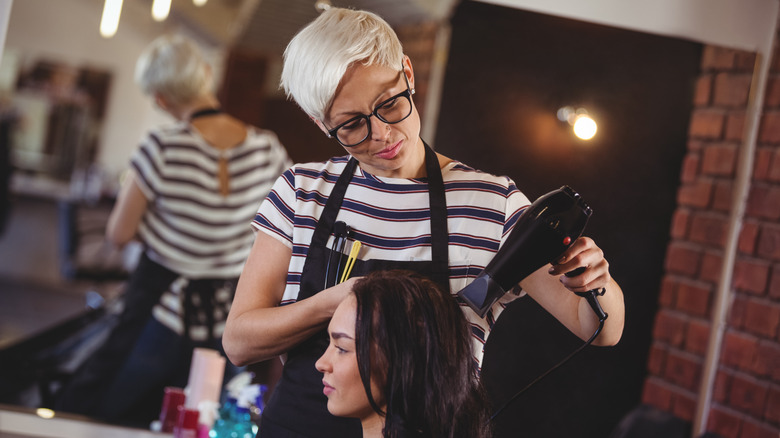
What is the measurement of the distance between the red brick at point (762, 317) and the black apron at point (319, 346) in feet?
3.66

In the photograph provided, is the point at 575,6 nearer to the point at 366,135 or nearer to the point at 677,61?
the point at 677,61

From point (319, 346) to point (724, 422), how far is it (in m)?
1.28

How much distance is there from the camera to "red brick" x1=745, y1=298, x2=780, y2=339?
1816mm

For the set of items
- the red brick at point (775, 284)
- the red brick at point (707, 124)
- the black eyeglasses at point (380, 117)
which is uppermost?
the red brick at point (707, 124)

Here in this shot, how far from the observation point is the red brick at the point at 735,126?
188cm

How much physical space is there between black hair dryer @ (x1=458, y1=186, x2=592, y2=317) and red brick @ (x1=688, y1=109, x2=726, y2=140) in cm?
99

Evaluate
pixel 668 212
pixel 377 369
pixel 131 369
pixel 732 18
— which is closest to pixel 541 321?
pixel 377 369

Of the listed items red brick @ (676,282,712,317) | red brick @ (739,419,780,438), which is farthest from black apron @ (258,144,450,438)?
red brick @ (739,419,780,438)

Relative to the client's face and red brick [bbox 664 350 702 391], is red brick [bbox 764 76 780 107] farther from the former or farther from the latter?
the client's face

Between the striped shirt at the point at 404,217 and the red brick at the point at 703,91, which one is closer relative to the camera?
the striped shirt at the point at 404,217

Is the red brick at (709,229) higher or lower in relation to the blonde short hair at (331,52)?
lower

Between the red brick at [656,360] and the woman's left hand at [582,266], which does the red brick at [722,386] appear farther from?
the woman's left hand at [582,266]

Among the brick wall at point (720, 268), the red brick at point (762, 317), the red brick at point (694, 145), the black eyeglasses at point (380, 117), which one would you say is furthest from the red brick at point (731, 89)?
the black eyeglasses at point (380, 117)

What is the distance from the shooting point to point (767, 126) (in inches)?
73.9
